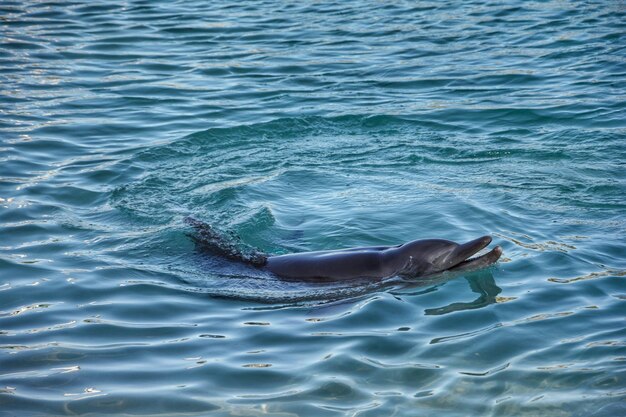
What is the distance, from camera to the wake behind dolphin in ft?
24.4

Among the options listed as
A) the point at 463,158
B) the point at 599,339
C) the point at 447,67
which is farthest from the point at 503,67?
the point at 599,339

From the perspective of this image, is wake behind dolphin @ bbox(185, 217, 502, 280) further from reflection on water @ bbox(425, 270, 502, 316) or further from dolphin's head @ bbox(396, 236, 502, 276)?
reflection on water @ bbox(425, 270, 502, 316)

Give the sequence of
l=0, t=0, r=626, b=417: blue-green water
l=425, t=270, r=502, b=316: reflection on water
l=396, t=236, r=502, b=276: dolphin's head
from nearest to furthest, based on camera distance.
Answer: l=0, t=0, r=626, b=417: blue-green water, l=425, t=270, r=502, b=316: reflection on water, l=396, t=236, r=502, b=276: dolphin's head

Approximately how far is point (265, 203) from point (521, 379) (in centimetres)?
451

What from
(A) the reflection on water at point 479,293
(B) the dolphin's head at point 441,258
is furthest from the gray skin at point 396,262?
(A) the reflection on water at point 479,293

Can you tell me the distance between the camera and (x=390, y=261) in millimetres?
7527

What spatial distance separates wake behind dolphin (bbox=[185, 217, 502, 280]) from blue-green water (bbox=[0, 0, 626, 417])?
0.13m

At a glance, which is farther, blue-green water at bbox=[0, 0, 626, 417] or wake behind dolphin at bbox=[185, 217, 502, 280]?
wake behind dolphin at bbox=[185, 217, 502, 280]

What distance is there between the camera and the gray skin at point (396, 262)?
7.44m

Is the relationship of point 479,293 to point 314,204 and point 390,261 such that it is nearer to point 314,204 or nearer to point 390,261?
point 390,261

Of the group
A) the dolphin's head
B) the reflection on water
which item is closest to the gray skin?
the dolphin's head

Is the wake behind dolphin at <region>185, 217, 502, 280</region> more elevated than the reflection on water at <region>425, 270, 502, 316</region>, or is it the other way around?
the wake behind dolphin at <region>185, 217, 502, 280</region>

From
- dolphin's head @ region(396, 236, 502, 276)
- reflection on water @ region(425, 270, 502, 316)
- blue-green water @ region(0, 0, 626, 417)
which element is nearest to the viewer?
blue-green water @ region(0, 0, 626, 417)

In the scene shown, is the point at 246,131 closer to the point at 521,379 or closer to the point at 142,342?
the point at 142,342
